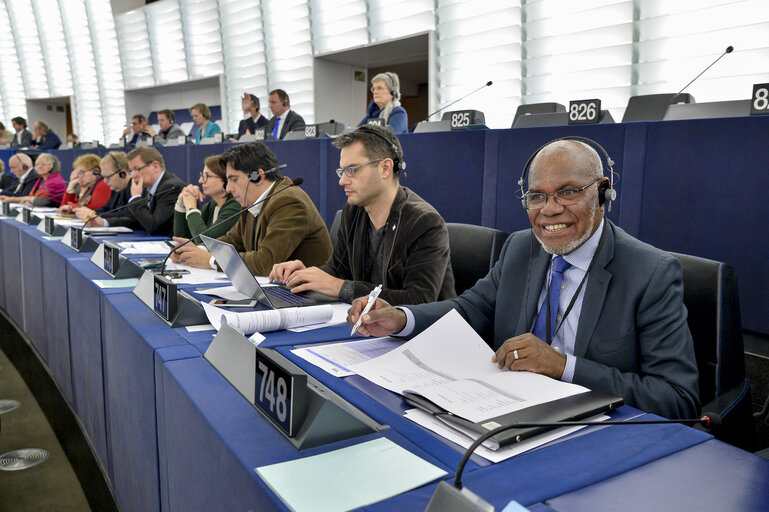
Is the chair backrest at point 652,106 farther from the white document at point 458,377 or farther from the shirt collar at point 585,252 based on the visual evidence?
the white document at point 458,377

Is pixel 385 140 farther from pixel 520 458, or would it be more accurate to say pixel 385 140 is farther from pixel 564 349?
pixel 520 458

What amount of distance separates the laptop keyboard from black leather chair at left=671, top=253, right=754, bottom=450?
948 millimetres

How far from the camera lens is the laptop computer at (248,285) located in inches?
60.8

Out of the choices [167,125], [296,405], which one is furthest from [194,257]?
[167,125]

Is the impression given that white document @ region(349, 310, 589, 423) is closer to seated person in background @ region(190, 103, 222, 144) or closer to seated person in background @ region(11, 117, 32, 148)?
seated person in background @ region(190, 103, 222, 144)

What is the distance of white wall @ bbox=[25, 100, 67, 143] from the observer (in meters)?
14.7

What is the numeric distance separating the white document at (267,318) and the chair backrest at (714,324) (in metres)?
0.81

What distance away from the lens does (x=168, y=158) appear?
5992 mm

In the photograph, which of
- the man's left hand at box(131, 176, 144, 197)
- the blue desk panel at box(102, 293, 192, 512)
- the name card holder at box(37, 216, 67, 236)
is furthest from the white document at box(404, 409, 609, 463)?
the man's left hand at box(131, 176, 144, 197)

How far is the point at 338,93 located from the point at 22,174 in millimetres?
3891

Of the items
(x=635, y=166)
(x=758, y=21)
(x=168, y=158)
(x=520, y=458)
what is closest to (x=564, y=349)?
(x=520, y=458)

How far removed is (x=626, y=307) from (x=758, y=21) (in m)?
3.92

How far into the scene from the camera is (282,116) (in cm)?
648

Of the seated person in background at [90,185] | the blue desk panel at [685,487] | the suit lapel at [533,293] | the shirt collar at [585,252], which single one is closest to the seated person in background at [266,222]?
the suit lapel at [533,293]
